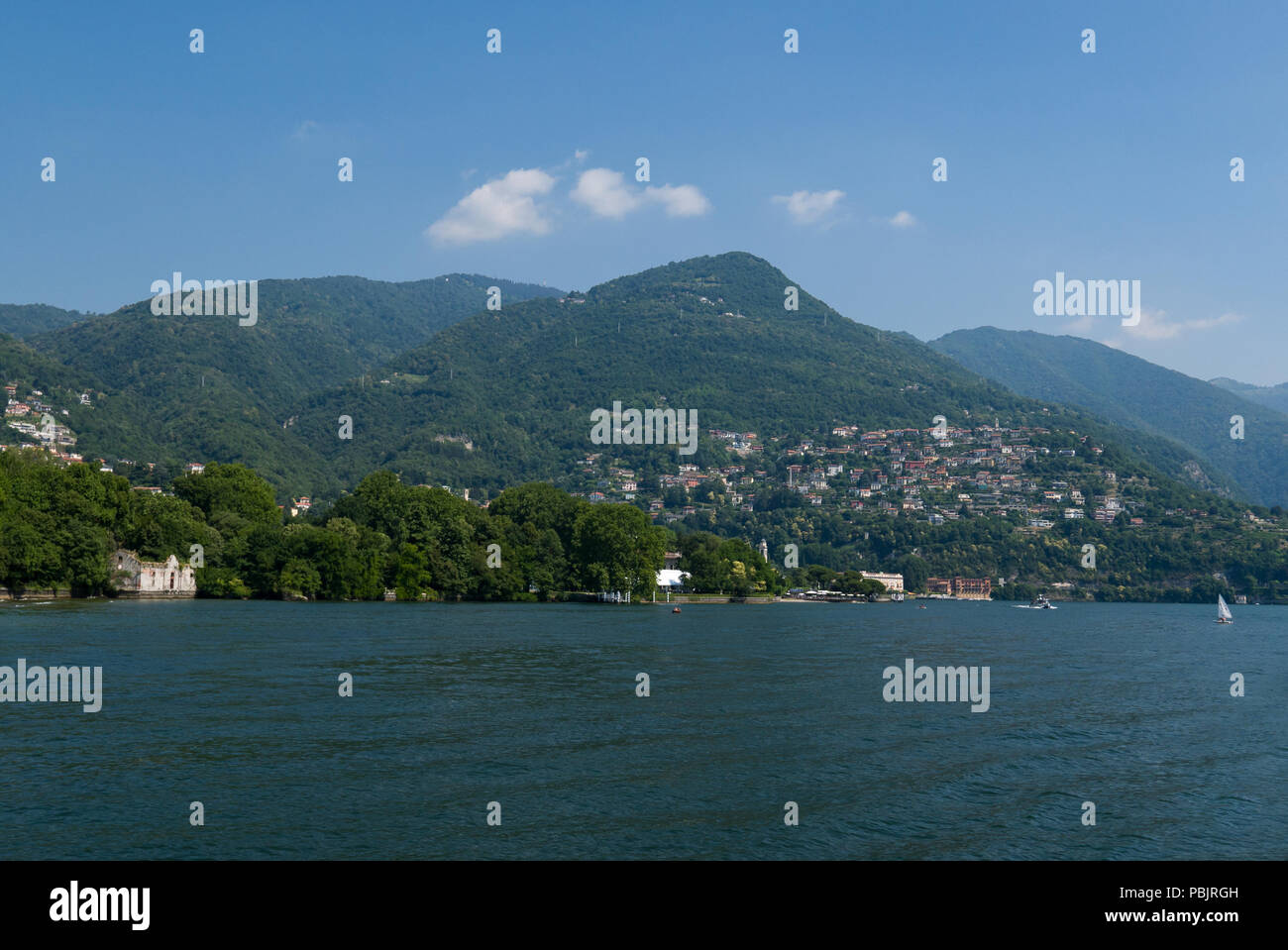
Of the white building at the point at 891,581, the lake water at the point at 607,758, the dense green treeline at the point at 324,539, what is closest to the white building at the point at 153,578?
the dense green treeline at the point at 324,539

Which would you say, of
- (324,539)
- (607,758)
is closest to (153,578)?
(324,539)

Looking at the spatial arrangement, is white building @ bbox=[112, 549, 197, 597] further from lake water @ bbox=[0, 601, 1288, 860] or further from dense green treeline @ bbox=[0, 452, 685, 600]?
lake water @ bbox=[0, 601, 1288, 860]

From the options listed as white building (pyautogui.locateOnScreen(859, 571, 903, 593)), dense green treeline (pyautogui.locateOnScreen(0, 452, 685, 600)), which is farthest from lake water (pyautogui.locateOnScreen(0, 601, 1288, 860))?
white building (pyautogui.locateOnScreen(859, 571, 903, 593))

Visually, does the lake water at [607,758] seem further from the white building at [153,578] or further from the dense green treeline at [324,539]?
the white building at [153,578]

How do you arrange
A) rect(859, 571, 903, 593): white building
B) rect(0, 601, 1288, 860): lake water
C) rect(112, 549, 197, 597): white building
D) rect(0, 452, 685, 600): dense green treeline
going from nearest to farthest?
rect(0, 601, 1288, 860): lake water < rect(0, 452, 685, 600): dense green treeline < rect(112, 549, 197, 597): white building < rect(859, 571, 903, 593): white building

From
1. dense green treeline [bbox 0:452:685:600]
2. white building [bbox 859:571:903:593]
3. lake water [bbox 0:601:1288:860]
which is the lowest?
white building [bbox 859:571:903:593]

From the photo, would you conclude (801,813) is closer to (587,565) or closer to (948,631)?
(948,631)

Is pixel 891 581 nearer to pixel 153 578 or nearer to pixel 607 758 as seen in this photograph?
pixel 153 578
